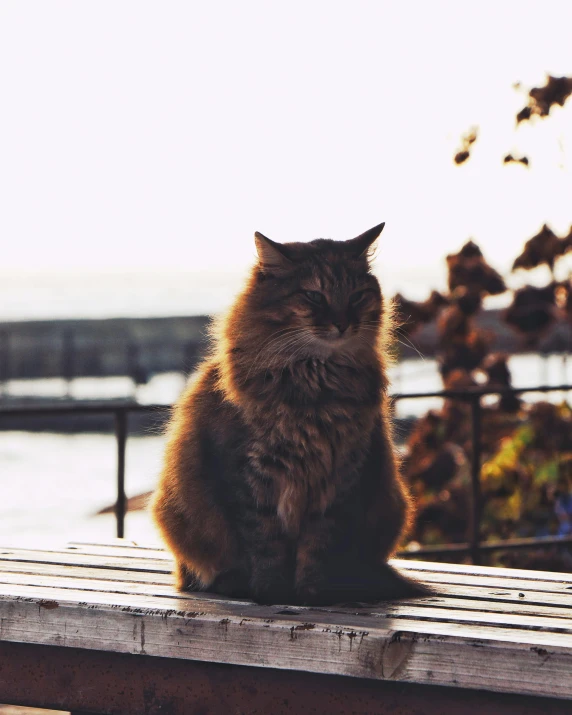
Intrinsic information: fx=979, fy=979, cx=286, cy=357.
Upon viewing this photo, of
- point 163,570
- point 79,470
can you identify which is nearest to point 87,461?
point 79,470

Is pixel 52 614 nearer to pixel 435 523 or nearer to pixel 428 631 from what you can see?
pixel 428 631

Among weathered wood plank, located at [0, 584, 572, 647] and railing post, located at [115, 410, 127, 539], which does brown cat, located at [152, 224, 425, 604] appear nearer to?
weathered wood plank, located at [0, 584, 572, 647]

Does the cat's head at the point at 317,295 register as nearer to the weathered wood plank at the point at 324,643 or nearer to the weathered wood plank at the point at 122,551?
the weathered wood plank at the point at 324,643

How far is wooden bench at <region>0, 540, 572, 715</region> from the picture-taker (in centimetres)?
196

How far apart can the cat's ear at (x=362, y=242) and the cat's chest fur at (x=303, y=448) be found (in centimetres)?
41

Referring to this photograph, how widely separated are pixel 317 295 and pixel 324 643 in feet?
2.96

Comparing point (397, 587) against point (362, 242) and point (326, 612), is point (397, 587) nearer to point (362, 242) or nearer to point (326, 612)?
point (326, 612)

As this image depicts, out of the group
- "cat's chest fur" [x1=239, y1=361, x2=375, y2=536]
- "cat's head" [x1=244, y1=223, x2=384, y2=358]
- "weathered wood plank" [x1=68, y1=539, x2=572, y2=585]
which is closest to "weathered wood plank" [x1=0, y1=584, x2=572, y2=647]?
"cat's chest fur" [x1=239, y1=361, x2=375, y2=536]

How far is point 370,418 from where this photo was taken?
2510mm

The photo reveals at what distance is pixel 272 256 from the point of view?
2.59 m

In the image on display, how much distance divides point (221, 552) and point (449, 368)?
354cm

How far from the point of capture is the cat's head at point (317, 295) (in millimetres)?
2514

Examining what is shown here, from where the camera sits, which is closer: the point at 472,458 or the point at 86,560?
the point at 86,560

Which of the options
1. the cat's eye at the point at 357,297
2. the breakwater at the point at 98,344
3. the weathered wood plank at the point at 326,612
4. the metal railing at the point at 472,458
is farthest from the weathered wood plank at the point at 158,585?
the breakwater at the point at 98,344
